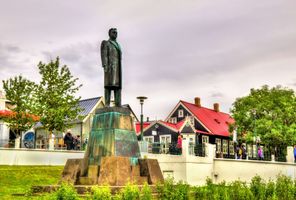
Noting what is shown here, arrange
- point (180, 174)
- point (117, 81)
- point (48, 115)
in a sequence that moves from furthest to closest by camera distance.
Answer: point (48, 115)
point (180, 174)
point (117, 81)

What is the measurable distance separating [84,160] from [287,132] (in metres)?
30.9

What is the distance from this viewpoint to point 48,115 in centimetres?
3431

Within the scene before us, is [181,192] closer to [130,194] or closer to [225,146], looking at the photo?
[130,194]

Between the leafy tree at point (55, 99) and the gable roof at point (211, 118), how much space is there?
67.5ft

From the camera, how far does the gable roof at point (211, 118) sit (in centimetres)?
5306

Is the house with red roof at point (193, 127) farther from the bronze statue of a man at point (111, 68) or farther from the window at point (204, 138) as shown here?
the bronze statue of a man at point (111, 68)

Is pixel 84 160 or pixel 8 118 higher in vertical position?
pixel 8 118

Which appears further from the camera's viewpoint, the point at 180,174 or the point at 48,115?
the point at 48,115

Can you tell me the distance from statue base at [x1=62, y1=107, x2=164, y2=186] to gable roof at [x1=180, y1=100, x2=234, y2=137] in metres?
37.0

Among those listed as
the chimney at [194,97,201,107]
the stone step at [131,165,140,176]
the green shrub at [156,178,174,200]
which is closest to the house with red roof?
the chimney at [194,97,201,107]

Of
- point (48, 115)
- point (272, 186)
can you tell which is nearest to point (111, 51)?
point (272, 186)

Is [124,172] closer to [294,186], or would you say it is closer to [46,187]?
[46,187]

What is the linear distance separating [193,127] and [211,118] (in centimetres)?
767

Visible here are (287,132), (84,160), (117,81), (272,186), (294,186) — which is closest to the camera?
(272,186)
